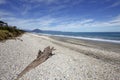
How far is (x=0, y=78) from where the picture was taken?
18.4ft

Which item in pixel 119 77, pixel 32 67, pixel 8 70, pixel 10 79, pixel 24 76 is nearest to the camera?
pixel 10 79

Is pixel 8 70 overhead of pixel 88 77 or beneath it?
overhead

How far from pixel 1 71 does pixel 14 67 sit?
2.82ft

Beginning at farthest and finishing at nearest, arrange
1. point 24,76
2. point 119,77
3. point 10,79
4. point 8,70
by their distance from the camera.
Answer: point 119,77, point 8,70, point 24,76, point 10,79

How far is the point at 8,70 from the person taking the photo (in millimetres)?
6496

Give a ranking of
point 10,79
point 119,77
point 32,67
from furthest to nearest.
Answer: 1. point 32,67
2. point 119,77
3. point 10,79

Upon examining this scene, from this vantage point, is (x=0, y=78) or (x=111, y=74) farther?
(x=111, y=74)

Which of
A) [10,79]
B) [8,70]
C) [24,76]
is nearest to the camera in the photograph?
[10,79]

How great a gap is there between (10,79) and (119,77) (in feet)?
22.1

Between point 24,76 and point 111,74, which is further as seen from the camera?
point 111,74

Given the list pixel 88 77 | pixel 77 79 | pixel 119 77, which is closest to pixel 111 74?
pixel 119 77

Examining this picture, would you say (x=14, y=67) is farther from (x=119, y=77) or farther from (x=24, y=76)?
(x=119, y=77)

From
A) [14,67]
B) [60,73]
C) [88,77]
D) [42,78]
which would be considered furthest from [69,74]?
[14,67]

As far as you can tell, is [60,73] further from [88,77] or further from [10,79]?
[10,79]
